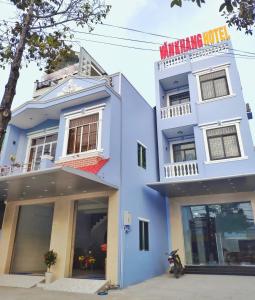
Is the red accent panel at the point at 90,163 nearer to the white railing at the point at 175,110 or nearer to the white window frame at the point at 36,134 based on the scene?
the white window frame at the point at 36,134

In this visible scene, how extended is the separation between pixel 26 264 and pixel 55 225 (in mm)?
3380

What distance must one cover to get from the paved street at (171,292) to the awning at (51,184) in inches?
116

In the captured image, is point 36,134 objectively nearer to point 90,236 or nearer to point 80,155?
point 80,155

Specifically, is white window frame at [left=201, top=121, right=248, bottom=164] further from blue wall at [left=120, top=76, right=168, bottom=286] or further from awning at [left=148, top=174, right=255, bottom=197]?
blue wall at [left=120, top=76, right=168, bottom=286]

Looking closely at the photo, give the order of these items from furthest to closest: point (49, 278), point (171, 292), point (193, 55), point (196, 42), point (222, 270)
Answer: point (196, 42), point (193, 55), point (222, 270), point (49, 278), point (171, 292)

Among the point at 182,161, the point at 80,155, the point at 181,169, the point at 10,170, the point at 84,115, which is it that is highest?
the point at 84,115

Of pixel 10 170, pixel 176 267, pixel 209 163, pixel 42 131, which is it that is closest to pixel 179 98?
pixel 209 163

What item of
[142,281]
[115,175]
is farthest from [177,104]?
[142,281]

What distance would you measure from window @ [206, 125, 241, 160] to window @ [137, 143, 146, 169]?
2783 mm

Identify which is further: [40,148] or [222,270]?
[40,148]

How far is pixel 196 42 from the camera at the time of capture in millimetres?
12906

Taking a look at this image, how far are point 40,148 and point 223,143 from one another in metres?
7.83

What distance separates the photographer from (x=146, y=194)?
10.3 m

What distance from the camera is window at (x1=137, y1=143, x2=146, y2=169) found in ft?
34.1
